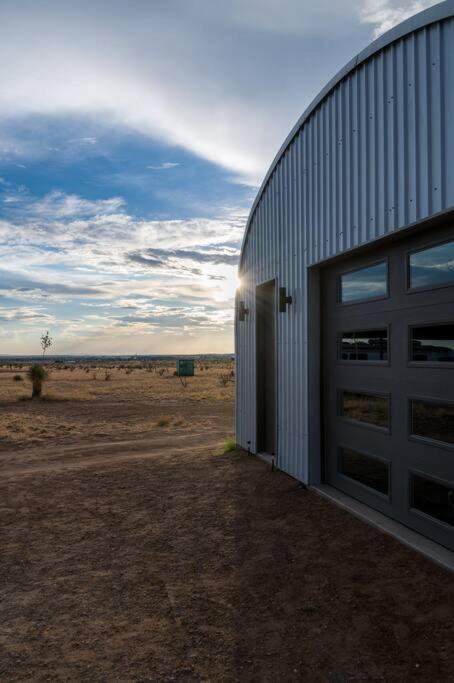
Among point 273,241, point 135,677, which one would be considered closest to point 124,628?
point 135,677

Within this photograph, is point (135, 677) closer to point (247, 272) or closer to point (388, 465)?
point (388, 465)

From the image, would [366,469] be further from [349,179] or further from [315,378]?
[349,179]

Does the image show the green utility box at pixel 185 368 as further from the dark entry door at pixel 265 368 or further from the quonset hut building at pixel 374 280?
the quonset hut building at pixel 374 280

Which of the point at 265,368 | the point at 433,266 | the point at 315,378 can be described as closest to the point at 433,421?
the point at 433,266

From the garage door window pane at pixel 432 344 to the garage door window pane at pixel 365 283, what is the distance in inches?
32.0

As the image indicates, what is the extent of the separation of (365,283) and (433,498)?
9.35 ft

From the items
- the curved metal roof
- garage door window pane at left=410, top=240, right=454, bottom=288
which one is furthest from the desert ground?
the curved metal roof

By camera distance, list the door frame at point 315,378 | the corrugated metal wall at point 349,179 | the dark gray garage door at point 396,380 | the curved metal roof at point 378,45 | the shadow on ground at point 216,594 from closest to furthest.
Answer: the shadow on ground at point 216,594 < the curved metal roof at point 378,45 < the corrugated metal wall at point 349,179 < the dark gray garage door at point 396,380 < the door frame at point 315,378

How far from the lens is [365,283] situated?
6512 mm

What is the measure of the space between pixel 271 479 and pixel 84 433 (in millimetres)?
8396

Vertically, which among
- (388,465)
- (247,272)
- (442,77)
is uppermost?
(442,77)

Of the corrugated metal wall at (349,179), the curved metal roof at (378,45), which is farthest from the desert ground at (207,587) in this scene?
the curved metal roof at (378,45)

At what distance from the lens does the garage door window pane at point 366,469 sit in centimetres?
605

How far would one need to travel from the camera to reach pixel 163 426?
16234 mm
